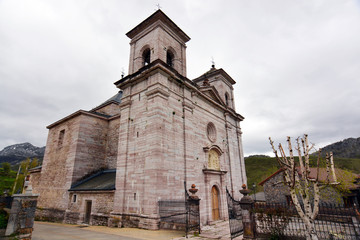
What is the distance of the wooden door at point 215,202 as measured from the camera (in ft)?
40.0

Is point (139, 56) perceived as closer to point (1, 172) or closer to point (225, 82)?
point (225, 82)

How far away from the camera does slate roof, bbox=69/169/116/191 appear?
11723 millimetres

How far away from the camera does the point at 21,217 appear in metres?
5.48

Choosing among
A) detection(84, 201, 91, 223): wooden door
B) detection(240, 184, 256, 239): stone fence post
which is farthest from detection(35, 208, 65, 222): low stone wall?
detection(240, 184, 256, 239): stone fence post

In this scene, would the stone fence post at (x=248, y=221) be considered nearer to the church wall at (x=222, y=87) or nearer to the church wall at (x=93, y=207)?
the church wall at (x=93, y=207)

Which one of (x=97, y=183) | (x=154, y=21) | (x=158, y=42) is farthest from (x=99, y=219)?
(x=154, y=21)

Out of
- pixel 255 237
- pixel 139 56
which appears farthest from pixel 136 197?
pixel 139 56

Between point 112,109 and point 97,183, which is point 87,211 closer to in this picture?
point 97,183

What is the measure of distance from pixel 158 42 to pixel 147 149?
7.05 metres

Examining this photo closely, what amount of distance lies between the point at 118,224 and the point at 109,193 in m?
1.98

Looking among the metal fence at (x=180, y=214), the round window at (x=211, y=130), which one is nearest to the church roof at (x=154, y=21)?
Result: the round window at (x=211, y=130)

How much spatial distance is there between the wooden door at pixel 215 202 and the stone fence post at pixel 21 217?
31.4ft

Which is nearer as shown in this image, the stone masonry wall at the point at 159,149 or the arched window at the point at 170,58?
the stone masonry wall at the point at 159,149

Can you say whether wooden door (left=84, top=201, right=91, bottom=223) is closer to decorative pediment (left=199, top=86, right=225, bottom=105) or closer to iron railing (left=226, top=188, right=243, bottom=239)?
iron railing (left=226, top=188, right=243, bottom=239)
